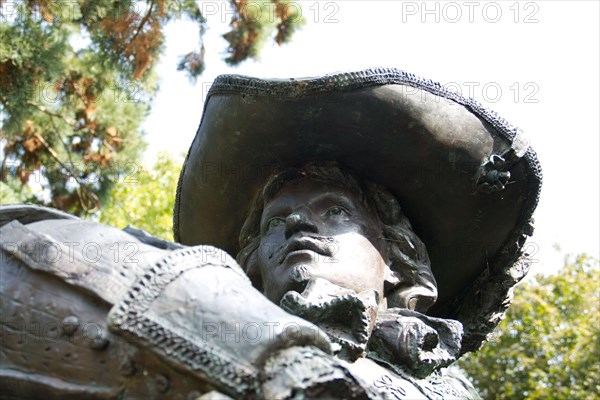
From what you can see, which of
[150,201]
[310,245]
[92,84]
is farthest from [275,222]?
[150,201]

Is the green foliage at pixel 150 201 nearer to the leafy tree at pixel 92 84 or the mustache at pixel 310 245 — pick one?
the leafy tree at pixel 92 84

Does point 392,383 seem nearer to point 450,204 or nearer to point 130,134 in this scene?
point 450,204

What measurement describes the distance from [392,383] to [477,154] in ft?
3.26

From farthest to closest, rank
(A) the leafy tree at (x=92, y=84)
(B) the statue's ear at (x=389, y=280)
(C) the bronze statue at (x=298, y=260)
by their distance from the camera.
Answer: (A) the leafy tree at (x=92, y=84), (B) the statue's ear at (x=389, y=280), (C) the bronze statue at (x=298, y=260)

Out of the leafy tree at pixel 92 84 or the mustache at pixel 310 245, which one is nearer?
the mustache at pixel 310 245

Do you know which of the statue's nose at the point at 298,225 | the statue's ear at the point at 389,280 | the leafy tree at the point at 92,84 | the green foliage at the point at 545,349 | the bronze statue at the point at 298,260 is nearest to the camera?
the bronze statue at the point at 298,260

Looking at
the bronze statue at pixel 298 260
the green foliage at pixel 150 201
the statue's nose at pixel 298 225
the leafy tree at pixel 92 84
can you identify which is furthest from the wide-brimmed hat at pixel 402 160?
the green foliage at pixel 150 201

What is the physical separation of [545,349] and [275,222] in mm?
9845

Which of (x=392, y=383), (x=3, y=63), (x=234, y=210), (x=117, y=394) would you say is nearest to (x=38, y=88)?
(x=3, y=63)

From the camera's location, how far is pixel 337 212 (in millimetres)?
3424

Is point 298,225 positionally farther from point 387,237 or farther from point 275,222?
point 387,237

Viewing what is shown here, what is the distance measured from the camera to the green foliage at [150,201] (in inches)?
490

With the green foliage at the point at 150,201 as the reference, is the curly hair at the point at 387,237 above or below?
above

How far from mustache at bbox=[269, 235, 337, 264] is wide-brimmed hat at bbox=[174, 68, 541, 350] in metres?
0.43
